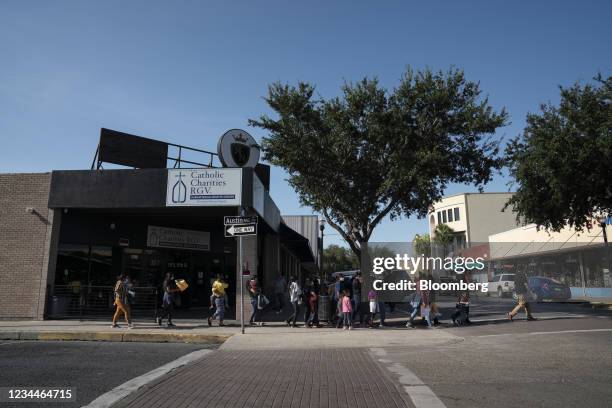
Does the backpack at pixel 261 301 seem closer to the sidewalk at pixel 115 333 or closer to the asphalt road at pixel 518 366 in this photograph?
the sidewalk at pixel 115 333

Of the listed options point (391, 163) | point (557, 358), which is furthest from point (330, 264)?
point (557, 358)

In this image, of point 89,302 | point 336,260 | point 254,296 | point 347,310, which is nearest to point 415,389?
point 347,310

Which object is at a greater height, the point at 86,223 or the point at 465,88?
the point at 465,88

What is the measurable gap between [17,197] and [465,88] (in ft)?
55.8

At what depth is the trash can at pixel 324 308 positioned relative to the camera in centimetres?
1647

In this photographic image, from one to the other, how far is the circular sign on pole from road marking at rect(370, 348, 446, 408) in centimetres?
1162

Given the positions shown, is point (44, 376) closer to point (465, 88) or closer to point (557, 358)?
point (557, 358)

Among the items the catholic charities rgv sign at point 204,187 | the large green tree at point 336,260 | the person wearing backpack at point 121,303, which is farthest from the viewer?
the large green tree at point 336,260

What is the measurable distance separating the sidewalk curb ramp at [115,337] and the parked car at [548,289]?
17722mm

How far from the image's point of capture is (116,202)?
52.2 ft

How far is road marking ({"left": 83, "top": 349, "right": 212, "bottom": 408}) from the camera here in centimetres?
550

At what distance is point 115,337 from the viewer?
12320mm

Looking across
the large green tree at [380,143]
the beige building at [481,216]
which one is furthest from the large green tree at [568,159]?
the beige building at [481,216]

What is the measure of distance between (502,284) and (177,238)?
52.7 feet
